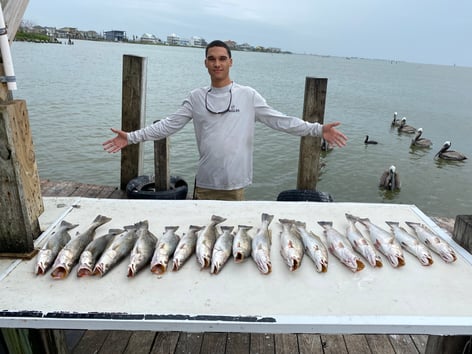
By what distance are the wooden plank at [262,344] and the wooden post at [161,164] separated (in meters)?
3.33

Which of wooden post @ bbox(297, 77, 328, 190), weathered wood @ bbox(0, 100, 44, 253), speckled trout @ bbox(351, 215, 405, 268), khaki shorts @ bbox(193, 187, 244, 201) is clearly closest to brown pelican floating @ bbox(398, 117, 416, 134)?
wooden post @ bbox(297, 77, 328, 190)

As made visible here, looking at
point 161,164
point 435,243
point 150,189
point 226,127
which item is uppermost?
point 226,127

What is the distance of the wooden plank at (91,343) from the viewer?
3.01 meters

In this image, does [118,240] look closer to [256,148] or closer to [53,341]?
[53,341]

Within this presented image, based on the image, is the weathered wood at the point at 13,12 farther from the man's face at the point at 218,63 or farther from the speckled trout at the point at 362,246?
the speckled trout at the point at 362,246

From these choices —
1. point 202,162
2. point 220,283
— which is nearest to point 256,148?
point 202,162

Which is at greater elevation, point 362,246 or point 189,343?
point 362,246

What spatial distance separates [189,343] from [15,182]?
1.98m

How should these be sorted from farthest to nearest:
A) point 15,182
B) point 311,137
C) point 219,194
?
point 311,137 < point 219,194 < point 15,182

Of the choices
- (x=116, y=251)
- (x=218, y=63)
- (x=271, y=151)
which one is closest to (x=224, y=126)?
(x=218, y=63)

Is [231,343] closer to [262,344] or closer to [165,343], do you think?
[262,344]

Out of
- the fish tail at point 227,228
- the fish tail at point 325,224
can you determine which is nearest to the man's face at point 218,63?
the fish tail at point 227,228

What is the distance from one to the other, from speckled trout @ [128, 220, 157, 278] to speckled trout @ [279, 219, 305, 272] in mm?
877

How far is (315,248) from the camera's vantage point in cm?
237
